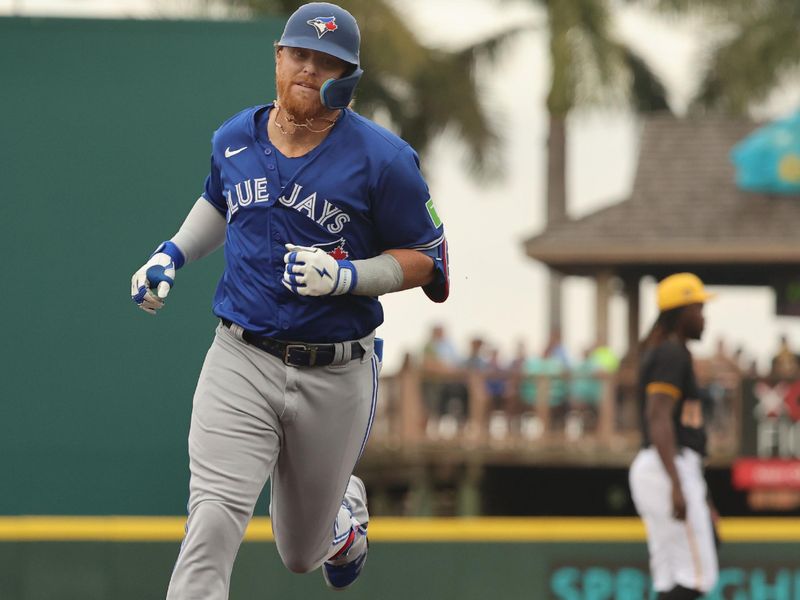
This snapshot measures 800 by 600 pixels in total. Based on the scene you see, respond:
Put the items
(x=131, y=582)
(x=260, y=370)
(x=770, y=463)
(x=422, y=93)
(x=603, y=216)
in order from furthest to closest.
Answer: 1. (x=422, y=93)
2. (x=603, y=216)
3. (x=770, y=463)
4. (x=131, y=582)
5. (x=260, y=370)

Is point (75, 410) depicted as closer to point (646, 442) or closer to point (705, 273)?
point (646, 442)

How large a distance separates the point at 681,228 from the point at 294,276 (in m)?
19.0

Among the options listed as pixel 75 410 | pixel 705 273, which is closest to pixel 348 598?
pixel 75 410

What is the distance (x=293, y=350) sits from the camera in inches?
218

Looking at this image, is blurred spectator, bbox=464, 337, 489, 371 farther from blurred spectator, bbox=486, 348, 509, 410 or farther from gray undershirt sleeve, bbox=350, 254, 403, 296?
gray undershirt sleeve, bbox=350, 254, 403, 296

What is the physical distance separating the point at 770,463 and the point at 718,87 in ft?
37.9

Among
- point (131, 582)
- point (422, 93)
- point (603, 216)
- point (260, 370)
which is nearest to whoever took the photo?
point (260, 370)

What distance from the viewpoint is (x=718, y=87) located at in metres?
31.1

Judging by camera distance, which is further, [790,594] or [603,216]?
[603,216]

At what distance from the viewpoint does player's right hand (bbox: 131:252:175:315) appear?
18.0 ft

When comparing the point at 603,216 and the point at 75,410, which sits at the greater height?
the point at 603,216

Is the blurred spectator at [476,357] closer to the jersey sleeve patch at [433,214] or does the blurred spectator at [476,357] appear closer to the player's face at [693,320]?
the player's face at [693,320]

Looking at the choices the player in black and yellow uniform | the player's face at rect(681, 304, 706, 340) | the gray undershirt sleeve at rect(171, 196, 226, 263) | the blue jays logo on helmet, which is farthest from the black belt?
the player's face at rect(681, 304, 706, 340)

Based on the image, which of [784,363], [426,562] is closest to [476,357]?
[784,363]
